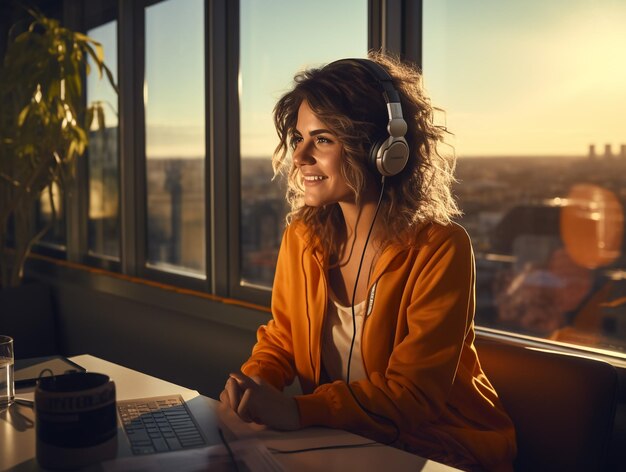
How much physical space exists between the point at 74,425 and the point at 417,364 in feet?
2.14

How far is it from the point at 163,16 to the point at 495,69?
6.67 ft

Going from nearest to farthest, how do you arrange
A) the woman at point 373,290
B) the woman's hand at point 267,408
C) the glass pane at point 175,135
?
the woman's hand at point 267,408 → the woman at point 373,290 → the glass pane at point 175,135

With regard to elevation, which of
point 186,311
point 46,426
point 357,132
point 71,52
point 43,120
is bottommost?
point 186,311

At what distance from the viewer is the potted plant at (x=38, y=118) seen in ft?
10.9

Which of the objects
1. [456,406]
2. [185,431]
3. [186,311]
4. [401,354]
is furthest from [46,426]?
[186,311]

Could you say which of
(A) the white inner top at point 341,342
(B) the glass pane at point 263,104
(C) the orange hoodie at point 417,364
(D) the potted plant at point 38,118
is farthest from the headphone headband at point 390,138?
(D) the potted plant at point 38,118

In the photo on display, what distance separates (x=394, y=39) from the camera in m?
2.23

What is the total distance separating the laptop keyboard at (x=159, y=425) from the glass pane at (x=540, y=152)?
1.15m

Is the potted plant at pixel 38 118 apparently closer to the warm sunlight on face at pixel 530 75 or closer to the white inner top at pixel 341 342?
the warm sunlight on face at pixel 530 75

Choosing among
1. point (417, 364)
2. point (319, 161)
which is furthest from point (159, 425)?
point (319, 161)

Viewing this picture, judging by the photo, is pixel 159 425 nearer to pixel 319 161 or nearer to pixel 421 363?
pixel 421 363

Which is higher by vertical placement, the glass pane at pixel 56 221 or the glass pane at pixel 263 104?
the glass pane at pixel 263 104

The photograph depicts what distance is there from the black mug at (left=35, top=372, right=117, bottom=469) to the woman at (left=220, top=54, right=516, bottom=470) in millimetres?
277

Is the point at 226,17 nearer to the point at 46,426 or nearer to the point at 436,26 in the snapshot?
the point at 436,26
